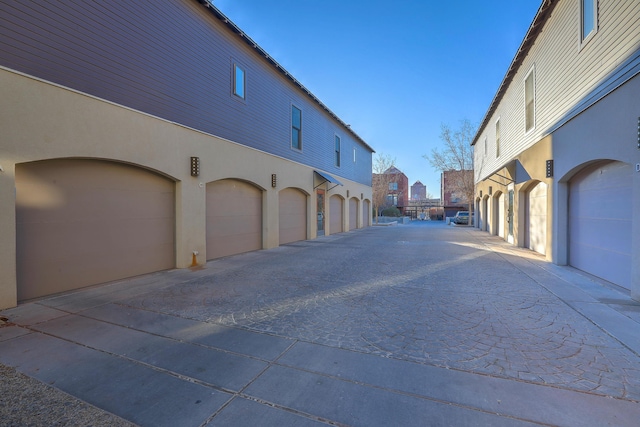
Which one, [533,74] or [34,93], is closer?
[34,93]

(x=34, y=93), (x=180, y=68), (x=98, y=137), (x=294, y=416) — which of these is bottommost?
(x=294, y=416)

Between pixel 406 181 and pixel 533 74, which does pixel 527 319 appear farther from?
pixel 406 181

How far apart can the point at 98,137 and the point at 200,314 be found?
13.7 feet

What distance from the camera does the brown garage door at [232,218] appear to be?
30.2 feet

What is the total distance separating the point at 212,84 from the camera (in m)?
8.89

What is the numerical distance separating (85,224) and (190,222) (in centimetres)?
251

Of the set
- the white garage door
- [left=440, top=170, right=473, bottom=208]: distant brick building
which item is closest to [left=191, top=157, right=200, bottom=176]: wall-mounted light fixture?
the white garage door

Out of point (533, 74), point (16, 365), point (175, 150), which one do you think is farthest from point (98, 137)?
point (533, 74)

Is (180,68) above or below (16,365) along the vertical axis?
above

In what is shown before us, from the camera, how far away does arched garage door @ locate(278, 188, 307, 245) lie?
13125 mm

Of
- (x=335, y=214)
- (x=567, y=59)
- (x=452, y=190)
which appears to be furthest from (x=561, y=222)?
(x=452, y=190)

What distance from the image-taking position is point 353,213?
23.3 meters

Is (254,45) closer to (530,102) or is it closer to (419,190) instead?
(530,102)

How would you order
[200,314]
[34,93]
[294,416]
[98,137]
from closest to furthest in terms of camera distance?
[294,416]
[200,314]
[34,93]
[98,137]
